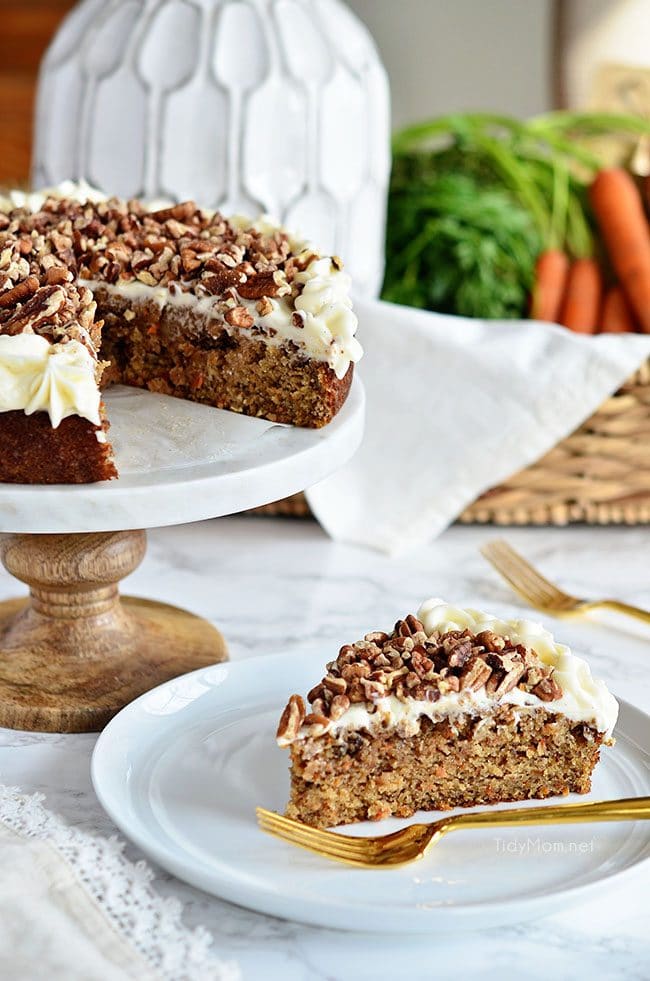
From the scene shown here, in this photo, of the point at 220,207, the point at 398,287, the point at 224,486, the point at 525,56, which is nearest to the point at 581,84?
the point at 525,56

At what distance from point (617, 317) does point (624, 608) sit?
86 cm

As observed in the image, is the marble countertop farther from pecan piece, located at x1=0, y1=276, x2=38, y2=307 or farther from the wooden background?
the wooden background

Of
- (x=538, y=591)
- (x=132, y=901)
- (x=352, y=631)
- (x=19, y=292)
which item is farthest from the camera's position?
(x=538, y=591)

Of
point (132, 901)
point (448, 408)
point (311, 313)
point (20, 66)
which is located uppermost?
point (20, 66)

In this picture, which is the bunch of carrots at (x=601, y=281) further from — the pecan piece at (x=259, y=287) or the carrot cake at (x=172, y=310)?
the pecan piece at (x=259, y=287)

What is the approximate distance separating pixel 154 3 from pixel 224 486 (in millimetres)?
1191

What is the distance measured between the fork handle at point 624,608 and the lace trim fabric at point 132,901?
86cm

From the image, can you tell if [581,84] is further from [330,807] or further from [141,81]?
[330,807]

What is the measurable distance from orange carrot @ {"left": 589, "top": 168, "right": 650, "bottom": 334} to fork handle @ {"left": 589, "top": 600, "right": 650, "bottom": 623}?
0.77 m

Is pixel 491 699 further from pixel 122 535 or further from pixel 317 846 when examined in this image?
pixel 122 535

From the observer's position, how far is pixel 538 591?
2020 millimetres

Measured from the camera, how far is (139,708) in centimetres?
150

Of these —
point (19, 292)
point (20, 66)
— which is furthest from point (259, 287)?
point (20, 66)

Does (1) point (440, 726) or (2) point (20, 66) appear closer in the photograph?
(1) point (440, 726)
